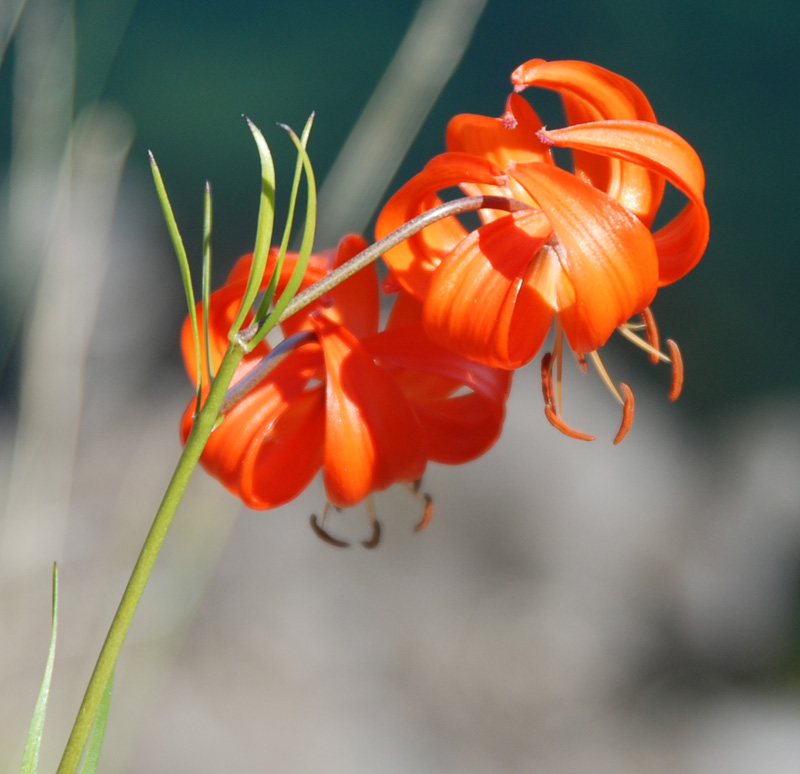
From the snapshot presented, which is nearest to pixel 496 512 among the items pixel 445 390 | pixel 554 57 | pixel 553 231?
pixel 554 57

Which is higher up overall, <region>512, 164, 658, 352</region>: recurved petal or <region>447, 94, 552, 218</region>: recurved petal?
<region>447, 94, 552, 218</region>: recurved petal

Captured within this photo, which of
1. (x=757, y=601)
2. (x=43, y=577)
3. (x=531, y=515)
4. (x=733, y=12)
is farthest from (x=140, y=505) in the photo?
(x=733, y=12)

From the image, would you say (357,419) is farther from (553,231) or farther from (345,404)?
(553,231)

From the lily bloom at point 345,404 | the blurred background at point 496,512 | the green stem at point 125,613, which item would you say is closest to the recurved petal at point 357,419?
the lily bloom at point 345,404

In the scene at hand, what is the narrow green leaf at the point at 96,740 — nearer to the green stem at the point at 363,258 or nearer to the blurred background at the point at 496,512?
the green stem at the point at 363,258

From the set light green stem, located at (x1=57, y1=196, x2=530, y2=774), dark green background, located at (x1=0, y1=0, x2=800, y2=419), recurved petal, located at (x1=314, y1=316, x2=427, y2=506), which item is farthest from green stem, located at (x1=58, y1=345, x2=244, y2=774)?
dark green background, located at (x1=0, y1=0, x2=800, y2=419)

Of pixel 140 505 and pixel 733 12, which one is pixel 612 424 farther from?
pixel 140 505

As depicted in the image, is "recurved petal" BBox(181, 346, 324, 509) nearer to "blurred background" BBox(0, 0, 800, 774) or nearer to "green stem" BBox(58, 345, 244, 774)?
"green stem" BBox(58, 345, 244, 774)
